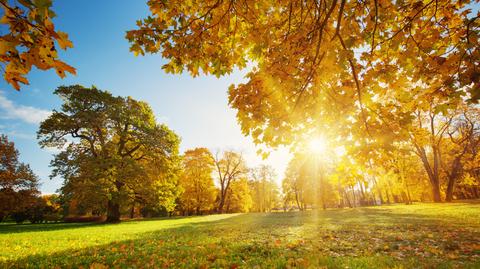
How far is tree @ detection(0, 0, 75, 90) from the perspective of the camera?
5.68 feet

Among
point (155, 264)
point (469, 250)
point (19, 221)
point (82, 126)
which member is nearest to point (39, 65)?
point (155, 264)

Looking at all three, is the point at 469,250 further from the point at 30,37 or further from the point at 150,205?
the point at 150,205

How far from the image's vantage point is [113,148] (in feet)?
69.6

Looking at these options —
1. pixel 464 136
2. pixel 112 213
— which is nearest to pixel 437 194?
pixel 464 136

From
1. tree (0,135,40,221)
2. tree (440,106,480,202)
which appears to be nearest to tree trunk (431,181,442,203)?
tree (440,106,480,202)

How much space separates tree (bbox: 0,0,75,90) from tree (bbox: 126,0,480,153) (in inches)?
73.4

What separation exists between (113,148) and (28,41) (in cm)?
2252

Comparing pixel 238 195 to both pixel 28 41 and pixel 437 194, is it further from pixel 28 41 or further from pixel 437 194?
pixel 28 41

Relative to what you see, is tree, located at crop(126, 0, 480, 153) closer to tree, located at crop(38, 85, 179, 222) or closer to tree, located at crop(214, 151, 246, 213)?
tree, located at crop(38, 85, 179, 222)

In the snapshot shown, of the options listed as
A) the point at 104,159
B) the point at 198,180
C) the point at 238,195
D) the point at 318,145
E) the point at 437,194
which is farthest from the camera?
the point at 238,195

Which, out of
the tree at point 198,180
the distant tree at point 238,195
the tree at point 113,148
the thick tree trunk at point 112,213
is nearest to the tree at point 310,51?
the tree at point 113,148

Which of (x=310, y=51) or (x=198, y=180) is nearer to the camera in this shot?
(x=310, y=51)

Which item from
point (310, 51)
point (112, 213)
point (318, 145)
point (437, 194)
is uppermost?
point (310, 51)

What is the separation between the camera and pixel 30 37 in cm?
179
